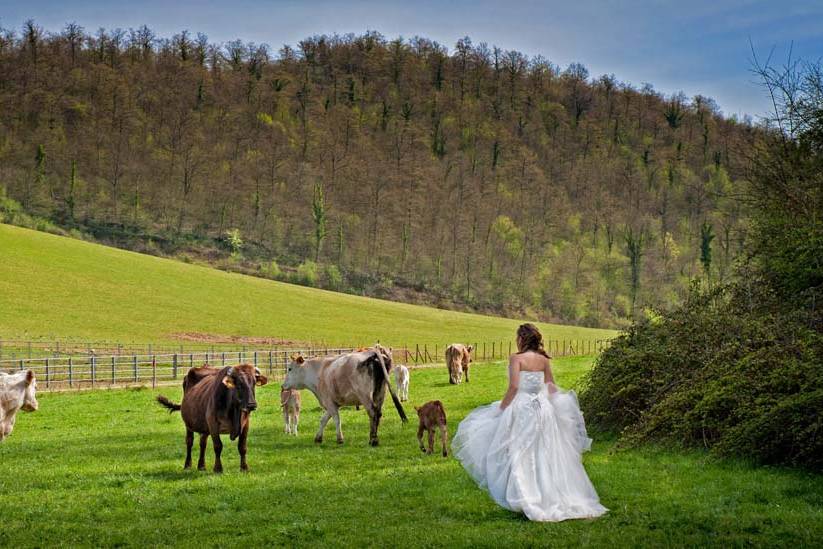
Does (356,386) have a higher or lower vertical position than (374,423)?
higher

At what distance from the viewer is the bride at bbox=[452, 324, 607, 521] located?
989 centimetres

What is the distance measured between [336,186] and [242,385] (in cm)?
13774

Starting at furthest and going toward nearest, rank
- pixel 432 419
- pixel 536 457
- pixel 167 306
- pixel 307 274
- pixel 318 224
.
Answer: pixel 318 224 < pixel 307 274 < pixel 167 306 < pixel 432 419 < pixel 536 457

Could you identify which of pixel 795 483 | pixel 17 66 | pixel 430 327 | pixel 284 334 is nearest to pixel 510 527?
pixel 795 483

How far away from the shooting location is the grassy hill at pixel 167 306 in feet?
199

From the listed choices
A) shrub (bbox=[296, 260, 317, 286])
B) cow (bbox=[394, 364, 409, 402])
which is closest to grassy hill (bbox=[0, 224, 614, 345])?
shrub (bbox=[296, 260, 317, 286])

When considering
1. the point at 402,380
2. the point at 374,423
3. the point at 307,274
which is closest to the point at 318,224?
the point at 307,274

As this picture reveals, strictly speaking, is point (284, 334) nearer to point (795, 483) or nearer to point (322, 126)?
point (795, 483)

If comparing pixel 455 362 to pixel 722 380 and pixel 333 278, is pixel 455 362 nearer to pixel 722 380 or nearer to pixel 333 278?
pixel 722 380

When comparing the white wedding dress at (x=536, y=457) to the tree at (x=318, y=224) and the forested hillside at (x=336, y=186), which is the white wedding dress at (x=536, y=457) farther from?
the tree at (x=318, y=224)

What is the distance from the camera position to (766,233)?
59.3ft

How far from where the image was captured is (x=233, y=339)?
6162cm

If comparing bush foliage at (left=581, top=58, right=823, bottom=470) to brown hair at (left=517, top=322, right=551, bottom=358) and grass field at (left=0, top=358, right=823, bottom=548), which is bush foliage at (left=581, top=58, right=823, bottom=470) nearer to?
grass field at (left=0, top=358, right=823, bottom=548)

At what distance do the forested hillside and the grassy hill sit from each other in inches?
756
